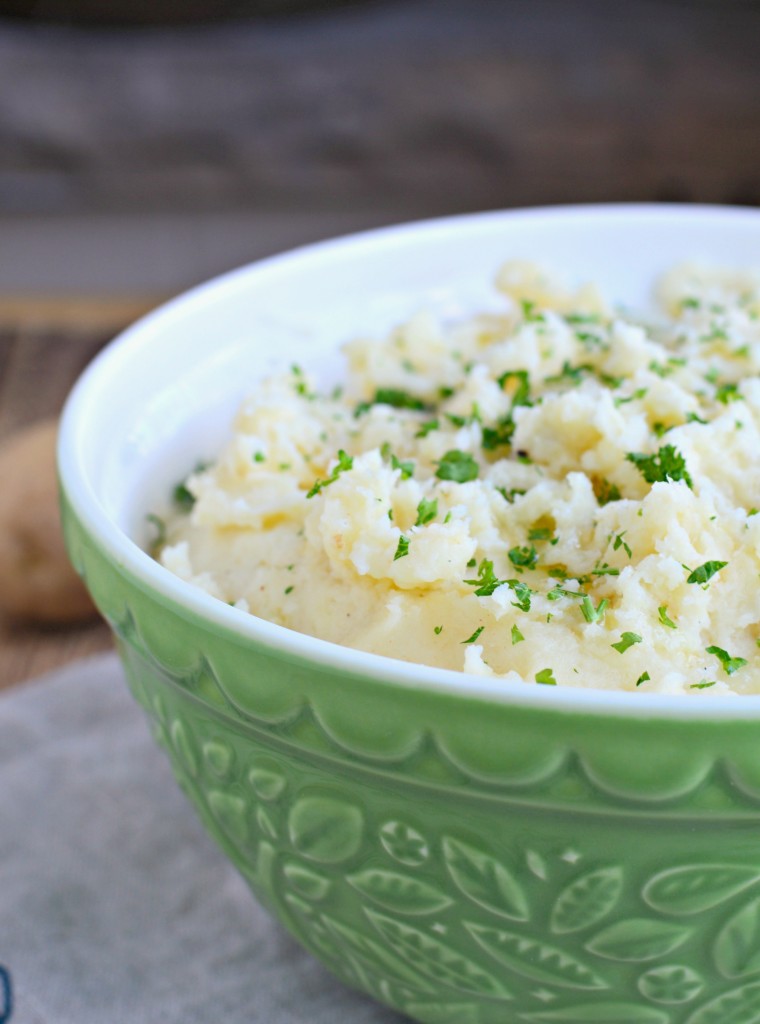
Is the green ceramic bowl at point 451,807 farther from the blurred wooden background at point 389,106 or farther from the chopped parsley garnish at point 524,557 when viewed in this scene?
the blurred wooden background at point 389,106

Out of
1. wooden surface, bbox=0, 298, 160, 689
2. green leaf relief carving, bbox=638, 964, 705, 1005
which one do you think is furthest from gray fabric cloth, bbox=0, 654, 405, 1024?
wooden surface, bbox=0, 298, 160, 689

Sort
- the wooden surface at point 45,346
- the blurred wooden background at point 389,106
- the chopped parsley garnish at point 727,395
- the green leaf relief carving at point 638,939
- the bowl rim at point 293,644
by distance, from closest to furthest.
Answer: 1. the bowl rim at point 293,644
2. the green leaf relief carving at point 638,939
3. the chopped parsley garnish at point 727,395
4. the wooden surface at point 45,346
5. the blurred wooden background at point 389,106

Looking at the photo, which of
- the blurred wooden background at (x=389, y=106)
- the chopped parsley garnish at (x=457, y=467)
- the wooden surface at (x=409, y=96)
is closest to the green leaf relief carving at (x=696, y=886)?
the chopped parsley garnish at (x=457, y=467)

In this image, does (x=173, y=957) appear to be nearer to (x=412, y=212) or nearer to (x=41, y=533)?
(x=41, y=533)

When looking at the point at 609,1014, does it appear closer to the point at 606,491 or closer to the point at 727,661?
the point at 727,661

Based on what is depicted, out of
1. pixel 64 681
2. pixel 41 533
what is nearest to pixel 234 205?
pixel 41 533

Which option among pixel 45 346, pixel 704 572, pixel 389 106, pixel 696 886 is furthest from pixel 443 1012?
pixel 389 106
